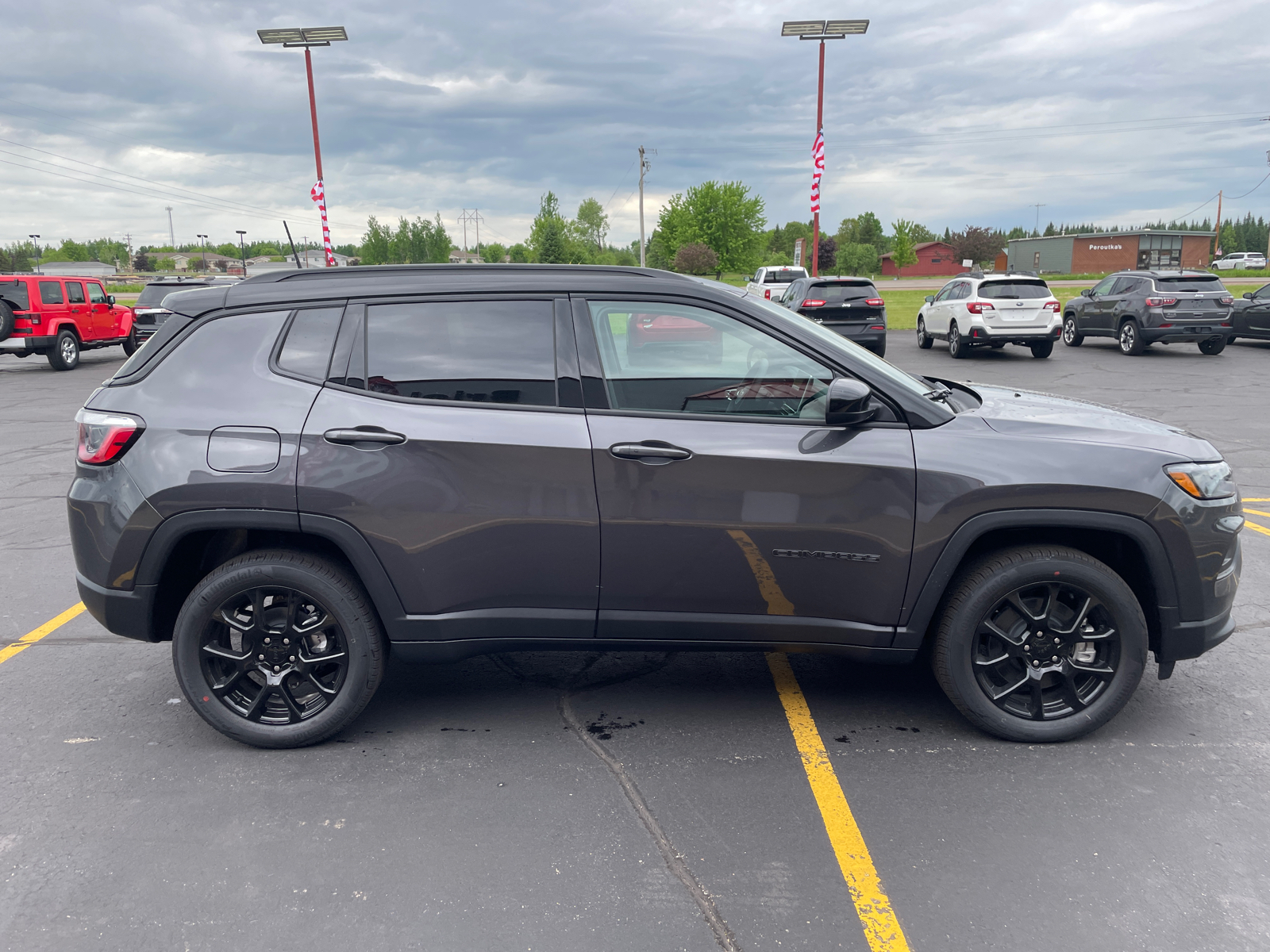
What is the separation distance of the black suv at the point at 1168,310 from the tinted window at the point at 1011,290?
7.13 feet

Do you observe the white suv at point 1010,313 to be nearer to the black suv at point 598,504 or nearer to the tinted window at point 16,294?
the black suv at point 598,504

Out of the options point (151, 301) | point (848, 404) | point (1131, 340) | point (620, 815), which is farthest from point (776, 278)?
point (620, 815)

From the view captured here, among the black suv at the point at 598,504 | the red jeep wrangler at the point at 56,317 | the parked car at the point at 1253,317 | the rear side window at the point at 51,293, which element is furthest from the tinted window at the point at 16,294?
the parked car at the point at 1253,317

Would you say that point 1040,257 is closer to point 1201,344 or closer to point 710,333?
point 1201,344

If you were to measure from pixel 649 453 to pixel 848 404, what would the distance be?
0.73 meters

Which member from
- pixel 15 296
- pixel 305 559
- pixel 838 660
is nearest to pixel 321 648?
pixel 305 559

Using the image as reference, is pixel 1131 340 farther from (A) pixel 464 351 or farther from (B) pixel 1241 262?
(B) pixel 1241 262

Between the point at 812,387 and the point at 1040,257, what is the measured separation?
108 metres

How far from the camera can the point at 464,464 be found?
3258 mm

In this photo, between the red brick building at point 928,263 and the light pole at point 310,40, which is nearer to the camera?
the light pole at point 310,40

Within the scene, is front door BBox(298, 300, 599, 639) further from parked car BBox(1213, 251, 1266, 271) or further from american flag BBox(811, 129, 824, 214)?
parked car BBox(1213, 251, 1266, 271)

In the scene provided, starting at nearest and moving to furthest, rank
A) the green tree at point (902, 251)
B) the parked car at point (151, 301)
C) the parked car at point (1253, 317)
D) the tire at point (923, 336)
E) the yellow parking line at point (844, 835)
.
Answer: the yellow parking line at point (844, 835)
the parked car at point (1253, 317)
the parked car at point (151, 301)
the tire at point (923, 336)
the green tree at point (902, 251)

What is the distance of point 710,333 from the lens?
3.40 metres

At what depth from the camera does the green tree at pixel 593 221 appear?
128 m
